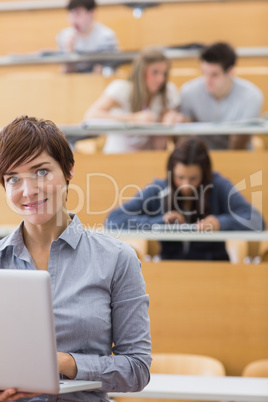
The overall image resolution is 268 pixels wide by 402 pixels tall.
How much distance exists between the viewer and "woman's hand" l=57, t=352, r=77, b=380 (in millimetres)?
830

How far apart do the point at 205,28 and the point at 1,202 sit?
1.95 m

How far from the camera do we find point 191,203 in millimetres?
1840

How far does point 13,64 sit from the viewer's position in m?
3.23

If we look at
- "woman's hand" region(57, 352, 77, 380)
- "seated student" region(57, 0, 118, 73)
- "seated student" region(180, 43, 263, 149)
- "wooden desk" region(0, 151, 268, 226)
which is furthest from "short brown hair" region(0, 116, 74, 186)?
"seated student" region(57, 0, 118, 73)

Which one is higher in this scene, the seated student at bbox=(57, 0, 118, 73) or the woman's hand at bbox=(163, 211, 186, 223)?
the seated student at bbox=(57, 0, 118, 73)

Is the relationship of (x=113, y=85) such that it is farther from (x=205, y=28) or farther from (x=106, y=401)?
(x=106, y=401)

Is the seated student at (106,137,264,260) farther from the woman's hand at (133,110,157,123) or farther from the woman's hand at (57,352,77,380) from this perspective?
the woman's hand at (57,352,77,380)

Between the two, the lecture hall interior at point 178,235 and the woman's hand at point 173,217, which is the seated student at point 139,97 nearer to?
the lecture hall interior at point 178,235

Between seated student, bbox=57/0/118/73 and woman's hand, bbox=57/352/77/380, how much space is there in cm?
223

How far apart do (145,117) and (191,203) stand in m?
0.61

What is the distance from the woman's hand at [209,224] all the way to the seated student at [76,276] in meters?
0.85

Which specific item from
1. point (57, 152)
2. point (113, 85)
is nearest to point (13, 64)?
point (113, 85)

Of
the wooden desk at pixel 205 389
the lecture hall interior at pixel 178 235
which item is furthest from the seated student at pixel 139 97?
the wooden desk at pixel 205 389

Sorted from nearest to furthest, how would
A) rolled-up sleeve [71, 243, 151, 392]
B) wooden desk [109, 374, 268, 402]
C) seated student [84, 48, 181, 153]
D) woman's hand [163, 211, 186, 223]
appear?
rolled-up sleeve [71, 243, 151, 392]
wooden desk [109, 374, 268, 402]
woman's hand [163, 211, 186, 223]
seated student [84, 48, 181, 153]
